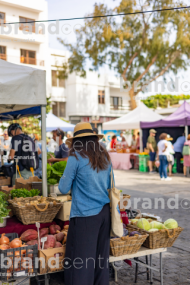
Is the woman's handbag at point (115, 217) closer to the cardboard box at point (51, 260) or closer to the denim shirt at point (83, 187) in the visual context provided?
the denim shirt at point (83, 187)

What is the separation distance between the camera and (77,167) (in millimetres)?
3027

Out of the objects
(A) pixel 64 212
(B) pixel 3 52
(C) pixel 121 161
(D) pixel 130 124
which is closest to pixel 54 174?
(A) pixel 64 212

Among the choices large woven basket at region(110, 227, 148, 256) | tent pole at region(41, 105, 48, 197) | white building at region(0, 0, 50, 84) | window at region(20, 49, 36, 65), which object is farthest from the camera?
window at region(20, 49, 36, 65)

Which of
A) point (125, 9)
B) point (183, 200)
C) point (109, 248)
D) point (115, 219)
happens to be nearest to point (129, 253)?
point (109, 248)

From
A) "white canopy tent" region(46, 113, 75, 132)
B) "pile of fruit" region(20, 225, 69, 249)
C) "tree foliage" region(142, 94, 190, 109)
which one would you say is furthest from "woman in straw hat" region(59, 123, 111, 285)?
"tree foliage" region(142, 94, 190, 109)

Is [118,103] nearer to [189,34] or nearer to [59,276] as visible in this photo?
[189,34]

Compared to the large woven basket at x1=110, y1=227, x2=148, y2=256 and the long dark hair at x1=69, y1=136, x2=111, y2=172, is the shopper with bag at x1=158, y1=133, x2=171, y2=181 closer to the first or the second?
the large woven basket at x1=110, y1=227, x2=148, y2=256

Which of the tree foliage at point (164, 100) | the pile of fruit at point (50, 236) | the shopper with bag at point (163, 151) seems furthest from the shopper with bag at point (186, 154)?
the tree foliage at point (164, 100)

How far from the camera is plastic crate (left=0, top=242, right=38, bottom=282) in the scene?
9.44 feet

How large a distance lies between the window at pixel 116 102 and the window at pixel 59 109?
6873mm

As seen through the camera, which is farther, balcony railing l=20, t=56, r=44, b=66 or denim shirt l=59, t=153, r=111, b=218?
balcony railing l=20, t=56, r=44, b=66

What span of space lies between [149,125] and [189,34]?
1080cm

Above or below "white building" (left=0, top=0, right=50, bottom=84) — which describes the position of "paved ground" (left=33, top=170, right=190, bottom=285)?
below

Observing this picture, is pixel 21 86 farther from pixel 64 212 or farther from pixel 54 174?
pixel 64 212
